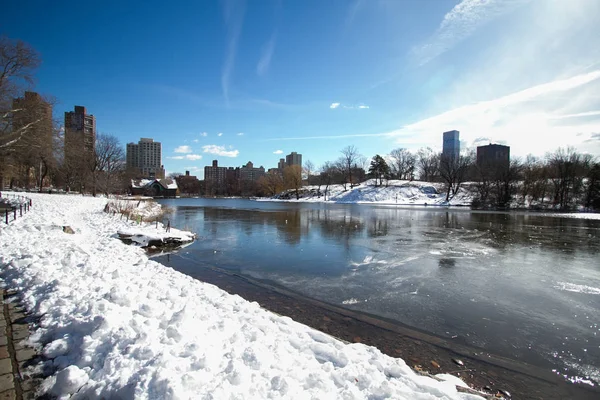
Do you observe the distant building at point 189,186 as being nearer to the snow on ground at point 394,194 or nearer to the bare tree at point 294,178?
the bare tree at point 294,178

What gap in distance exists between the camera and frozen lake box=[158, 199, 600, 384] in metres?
5.76

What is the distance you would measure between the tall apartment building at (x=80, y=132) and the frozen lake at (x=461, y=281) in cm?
2634

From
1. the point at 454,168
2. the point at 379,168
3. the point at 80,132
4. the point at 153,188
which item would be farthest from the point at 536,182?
the point at 153,188

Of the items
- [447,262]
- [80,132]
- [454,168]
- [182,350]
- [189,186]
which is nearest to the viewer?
[182,350]

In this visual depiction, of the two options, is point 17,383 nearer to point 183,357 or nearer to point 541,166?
point 183,357

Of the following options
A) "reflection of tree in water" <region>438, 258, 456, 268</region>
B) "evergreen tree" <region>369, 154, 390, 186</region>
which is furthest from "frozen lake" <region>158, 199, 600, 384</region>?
"evergreen tree" <region>369, 154, 390, 186</region>

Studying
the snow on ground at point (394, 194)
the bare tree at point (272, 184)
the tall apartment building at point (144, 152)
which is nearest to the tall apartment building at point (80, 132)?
the snow on ground at point (394, 194)

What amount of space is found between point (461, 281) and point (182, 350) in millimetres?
8508

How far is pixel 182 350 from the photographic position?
12.0ft

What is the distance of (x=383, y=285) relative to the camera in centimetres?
874

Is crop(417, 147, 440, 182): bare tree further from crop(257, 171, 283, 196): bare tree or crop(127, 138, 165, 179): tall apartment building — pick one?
crop(127, 138, 165, 179): tall apartment building

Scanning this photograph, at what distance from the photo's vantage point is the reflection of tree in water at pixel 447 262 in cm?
1086

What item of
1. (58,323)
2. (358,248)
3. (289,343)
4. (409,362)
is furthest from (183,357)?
(358,248)

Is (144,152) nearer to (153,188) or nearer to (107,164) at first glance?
(153,188)
